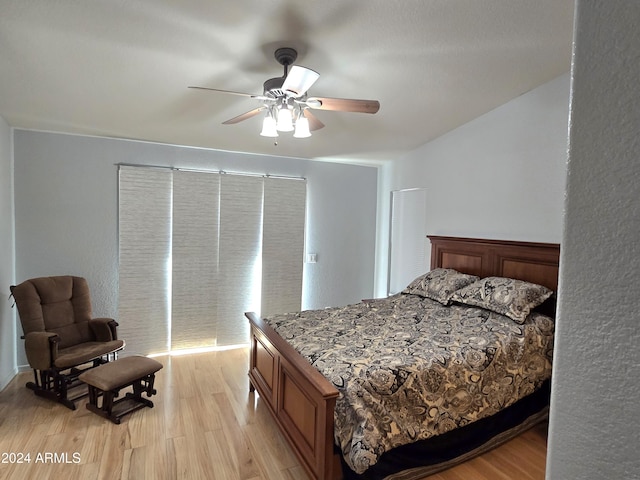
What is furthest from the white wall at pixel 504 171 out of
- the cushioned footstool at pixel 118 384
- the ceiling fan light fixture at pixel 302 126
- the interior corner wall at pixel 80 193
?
the cushioned footstool at pixel 118 384

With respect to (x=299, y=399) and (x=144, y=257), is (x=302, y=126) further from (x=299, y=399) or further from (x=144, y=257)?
(x=144, y=257)

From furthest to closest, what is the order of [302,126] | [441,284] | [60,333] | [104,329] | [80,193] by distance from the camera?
[80,193] < [441,284] < [104,329] < [60,333] < [302,126]

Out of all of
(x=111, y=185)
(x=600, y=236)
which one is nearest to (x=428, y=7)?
(x=600, y=236)

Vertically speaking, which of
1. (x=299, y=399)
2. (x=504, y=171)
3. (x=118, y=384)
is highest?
(x=504, y=171)

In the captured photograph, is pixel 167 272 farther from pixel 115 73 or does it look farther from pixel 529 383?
pixel 529 383

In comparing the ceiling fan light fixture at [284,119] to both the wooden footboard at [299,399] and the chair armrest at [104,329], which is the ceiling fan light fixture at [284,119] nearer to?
the wooden footboard at [299,399]

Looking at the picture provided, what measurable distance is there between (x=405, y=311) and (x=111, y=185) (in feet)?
10.5

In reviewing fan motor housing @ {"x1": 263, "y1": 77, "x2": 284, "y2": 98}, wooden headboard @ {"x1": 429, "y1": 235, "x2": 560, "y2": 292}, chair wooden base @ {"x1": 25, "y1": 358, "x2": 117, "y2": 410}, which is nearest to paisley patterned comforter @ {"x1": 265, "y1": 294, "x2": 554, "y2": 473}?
wooden headboard @ {"x1": 429, "y1": 235, "x2": 560, "y2": 292}

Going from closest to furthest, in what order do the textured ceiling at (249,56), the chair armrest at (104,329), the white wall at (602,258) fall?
the white wall at (602,258) → the textured ceiling at (249,56) → the chair armrest at (104,329)

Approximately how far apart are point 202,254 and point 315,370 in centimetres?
245

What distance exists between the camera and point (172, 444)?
2330mm

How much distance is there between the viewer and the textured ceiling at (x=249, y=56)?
1851 mm

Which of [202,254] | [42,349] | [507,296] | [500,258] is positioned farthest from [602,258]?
[202,254]

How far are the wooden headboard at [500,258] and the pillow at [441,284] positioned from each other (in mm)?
167
